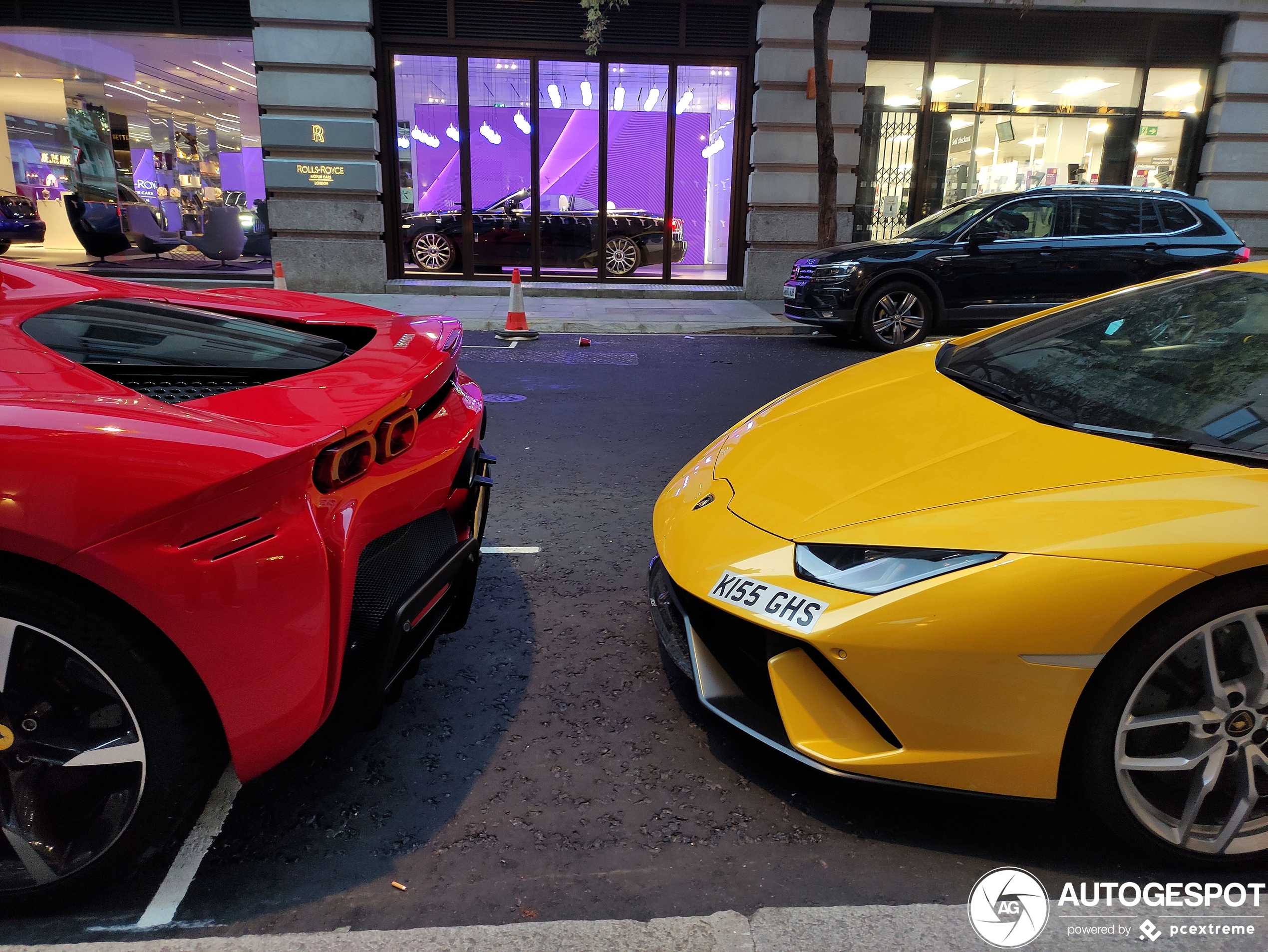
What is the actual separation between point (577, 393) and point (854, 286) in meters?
4.01

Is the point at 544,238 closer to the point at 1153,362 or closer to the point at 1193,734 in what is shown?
the point at 1153,362

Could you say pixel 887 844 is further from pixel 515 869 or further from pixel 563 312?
pixel 563 312

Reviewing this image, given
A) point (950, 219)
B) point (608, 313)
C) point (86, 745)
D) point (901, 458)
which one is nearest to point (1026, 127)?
point (950, 219)

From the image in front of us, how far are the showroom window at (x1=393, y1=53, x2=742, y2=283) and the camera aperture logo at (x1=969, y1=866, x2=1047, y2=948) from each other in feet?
44.3

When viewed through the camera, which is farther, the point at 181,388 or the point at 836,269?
the point at 836,269

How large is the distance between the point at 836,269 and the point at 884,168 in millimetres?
5603

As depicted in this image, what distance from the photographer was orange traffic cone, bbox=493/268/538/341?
33.5 ft

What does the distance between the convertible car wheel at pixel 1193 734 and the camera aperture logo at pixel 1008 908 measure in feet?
0.80

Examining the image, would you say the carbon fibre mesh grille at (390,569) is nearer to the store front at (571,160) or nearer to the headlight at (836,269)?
the headlight at (836,269)

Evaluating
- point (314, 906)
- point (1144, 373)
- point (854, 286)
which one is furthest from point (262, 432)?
point (854, 286)

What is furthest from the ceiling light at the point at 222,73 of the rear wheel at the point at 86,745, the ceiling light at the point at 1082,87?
the rear wheel at the point at 86,745

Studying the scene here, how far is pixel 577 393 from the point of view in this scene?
7199 mm

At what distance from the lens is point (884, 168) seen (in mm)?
14289

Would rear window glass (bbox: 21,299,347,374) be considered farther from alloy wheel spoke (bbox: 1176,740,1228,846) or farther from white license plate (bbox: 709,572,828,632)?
alloy wheel spoke (bbox: 1176,740,1228,846)
